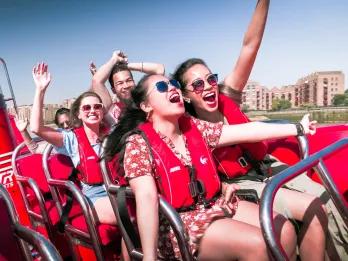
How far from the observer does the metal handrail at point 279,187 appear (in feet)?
4.49

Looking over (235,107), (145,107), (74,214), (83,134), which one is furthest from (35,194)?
(235,107)

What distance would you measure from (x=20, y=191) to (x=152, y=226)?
185cm

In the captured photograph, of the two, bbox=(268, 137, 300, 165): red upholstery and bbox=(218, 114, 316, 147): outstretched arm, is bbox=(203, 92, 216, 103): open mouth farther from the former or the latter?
bbox=(268, 137, 300, 165): red upholstery

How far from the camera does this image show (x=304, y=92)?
5591 inches

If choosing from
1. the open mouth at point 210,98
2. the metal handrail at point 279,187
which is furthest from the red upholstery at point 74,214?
the metal handrail at point 279,187

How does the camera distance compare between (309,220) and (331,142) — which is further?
(331,142)

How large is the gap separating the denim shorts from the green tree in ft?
446

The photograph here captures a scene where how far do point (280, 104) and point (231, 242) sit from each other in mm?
141665

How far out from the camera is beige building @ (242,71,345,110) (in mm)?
130625

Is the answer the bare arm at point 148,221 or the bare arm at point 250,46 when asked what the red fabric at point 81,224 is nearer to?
the bare arm at point 148,221

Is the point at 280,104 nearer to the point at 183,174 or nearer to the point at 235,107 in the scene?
the point at 235,107

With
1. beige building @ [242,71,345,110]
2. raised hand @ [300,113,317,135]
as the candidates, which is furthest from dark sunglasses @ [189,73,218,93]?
beige building @ [242,71,345,110]

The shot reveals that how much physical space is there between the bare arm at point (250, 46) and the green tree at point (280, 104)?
135892 millimetres

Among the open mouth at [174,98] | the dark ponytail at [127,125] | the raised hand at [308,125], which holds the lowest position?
the raised hand at [308,125]
